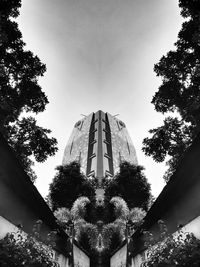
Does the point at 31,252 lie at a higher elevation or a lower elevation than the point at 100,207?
lower

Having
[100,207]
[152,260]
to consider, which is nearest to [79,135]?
[100,207]

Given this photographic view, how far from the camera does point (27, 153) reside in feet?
42.2

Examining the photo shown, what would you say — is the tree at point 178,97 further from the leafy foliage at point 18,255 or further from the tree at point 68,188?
the tree at point 68,188

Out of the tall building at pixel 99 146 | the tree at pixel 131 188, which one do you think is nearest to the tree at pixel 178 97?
the tree at pixel 131 188

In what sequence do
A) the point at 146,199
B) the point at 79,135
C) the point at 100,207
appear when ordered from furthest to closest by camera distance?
the point at 79,135 < the point at 146,199 < the point at 100,207

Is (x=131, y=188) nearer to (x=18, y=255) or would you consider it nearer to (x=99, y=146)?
(x=99, y=146)

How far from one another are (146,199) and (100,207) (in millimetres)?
6137

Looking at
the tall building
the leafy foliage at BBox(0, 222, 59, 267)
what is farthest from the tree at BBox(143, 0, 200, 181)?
the tall building

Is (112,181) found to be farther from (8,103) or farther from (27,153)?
(8,103)

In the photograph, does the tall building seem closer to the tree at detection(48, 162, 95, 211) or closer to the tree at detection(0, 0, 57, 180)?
the tree at detection(48, 162, 95, 211)

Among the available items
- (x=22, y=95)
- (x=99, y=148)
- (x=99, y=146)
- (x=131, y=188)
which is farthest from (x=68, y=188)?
(x=99, y=146)

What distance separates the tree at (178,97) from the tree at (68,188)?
11.5 metres

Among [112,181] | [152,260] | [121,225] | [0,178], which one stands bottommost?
[152,260]

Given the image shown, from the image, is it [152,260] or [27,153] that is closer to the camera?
[152,260]
